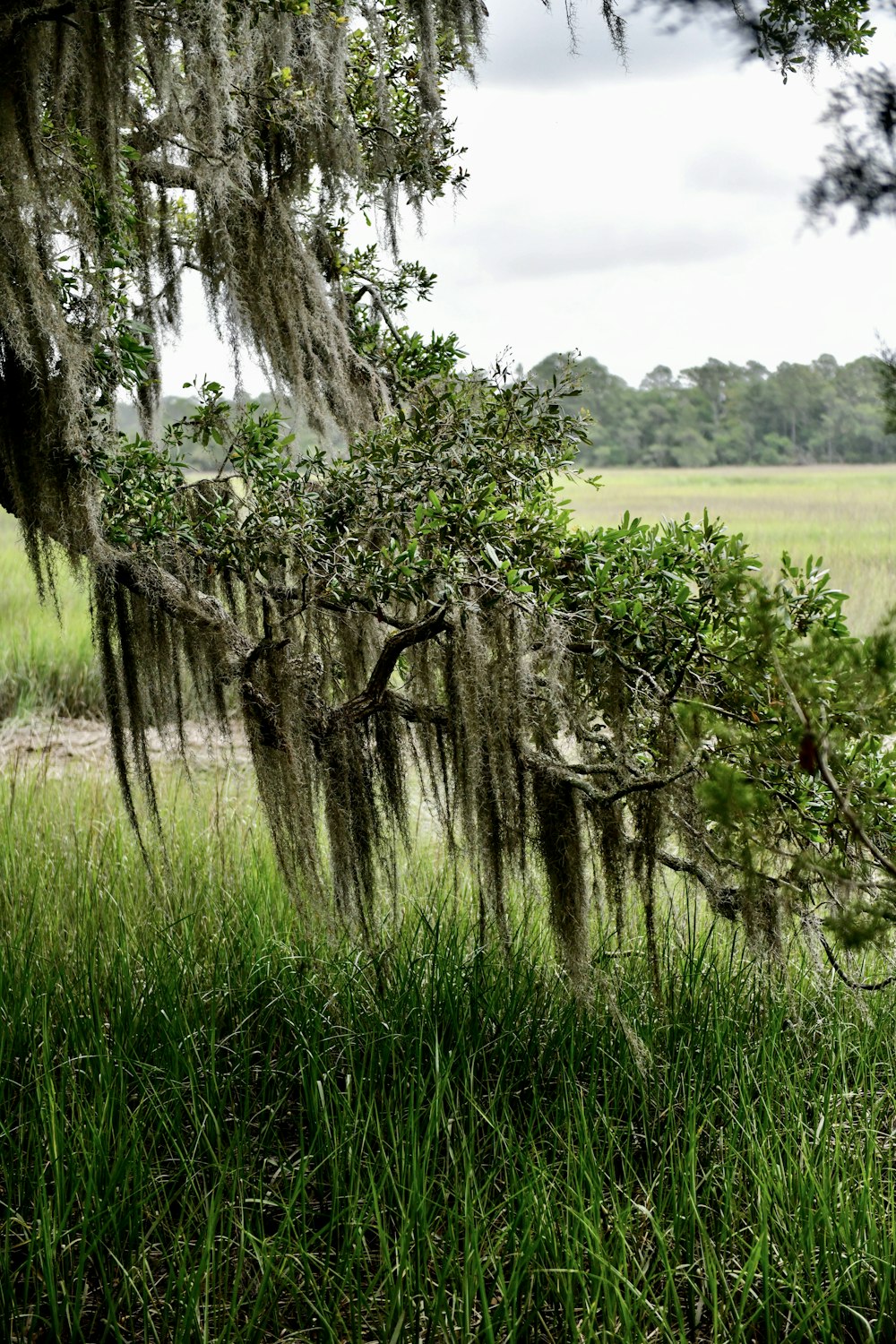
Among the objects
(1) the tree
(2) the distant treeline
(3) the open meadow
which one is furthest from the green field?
(1) the tree

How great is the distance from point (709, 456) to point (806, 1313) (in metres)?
21.4

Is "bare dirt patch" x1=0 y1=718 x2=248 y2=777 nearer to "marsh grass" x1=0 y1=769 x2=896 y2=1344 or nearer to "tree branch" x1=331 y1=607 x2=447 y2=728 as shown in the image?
"marsh grass" x1=0 y1=769 x2=896 y2=1344

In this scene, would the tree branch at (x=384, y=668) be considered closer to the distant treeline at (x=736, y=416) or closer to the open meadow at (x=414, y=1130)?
the open meadow at (x=414, y=1130)

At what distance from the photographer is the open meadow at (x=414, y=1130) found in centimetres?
249

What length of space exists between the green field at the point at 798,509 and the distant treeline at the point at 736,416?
46cm

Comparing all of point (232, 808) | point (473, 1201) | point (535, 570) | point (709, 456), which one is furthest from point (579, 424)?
point (709, 456)

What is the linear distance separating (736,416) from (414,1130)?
20.3 meters

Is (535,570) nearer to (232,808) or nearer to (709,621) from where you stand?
(709,621)

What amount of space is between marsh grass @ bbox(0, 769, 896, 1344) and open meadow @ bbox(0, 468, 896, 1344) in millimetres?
15

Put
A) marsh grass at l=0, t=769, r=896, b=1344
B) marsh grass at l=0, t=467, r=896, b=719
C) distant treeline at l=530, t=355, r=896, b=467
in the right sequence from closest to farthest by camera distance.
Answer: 1. marsh grass at l=0, t=769, r=896, b=1344
2. marsh grass at l=0, t=467, r=896, b=719
3. distant treeline at l=530, t=355, r=896, b=467

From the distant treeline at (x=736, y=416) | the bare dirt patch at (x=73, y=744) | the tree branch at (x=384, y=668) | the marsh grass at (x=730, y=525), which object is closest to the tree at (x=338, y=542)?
the tree branch at (x=384, y=668)

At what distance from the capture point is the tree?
106 inches

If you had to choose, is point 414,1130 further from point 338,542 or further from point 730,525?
point 730,525

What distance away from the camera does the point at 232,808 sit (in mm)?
5902
